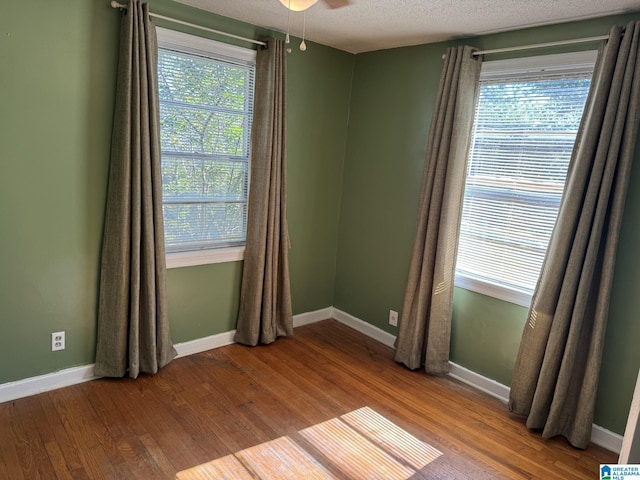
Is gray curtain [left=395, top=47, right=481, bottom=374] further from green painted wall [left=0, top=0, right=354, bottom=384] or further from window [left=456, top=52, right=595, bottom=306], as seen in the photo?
green painted wall [left=0, top=0, right=354, bottom=384]

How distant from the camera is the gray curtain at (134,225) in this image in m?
2.62

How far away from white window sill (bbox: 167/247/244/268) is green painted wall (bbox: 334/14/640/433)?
110cm

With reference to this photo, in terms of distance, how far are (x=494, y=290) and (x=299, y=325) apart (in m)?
1.73

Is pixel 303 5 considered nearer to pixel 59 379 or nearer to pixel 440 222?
pixel 440 222

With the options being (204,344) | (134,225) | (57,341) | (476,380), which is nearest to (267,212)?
(134,225)

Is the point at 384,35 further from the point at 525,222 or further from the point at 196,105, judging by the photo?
the point at 525,222

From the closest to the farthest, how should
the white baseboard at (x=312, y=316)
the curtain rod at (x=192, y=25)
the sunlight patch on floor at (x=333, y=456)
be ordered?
1. the sunlight patch on floor at (x=333, y=456)
2. the curtain rod at (x=192, y=25)
3. the white baseboard at (x=312, y=316)

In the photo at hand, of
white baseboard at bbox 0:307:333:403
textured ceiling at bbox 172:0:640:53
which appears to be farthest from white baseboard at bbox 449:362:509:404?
textured ceiling at bbox 172:0:640:53

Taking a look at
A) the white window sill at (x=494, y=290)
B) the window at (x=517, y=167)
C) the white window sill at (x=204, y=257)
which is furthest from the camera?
the white window sill at (x=204, y=257)

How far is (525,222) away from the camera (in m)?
2.90

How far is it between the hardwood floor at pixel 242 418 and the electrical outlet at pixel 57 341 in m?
0.26

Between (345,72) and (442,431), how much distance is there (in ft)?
9.48

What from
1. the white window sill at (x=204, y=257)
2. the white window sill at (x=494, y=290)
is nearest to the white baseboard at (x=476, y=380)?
the white window sill at (x=494, y=290)

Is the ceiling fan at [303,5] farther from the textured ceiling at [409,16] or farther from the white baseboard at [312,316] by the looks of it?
the white baseboard at [312,316]
